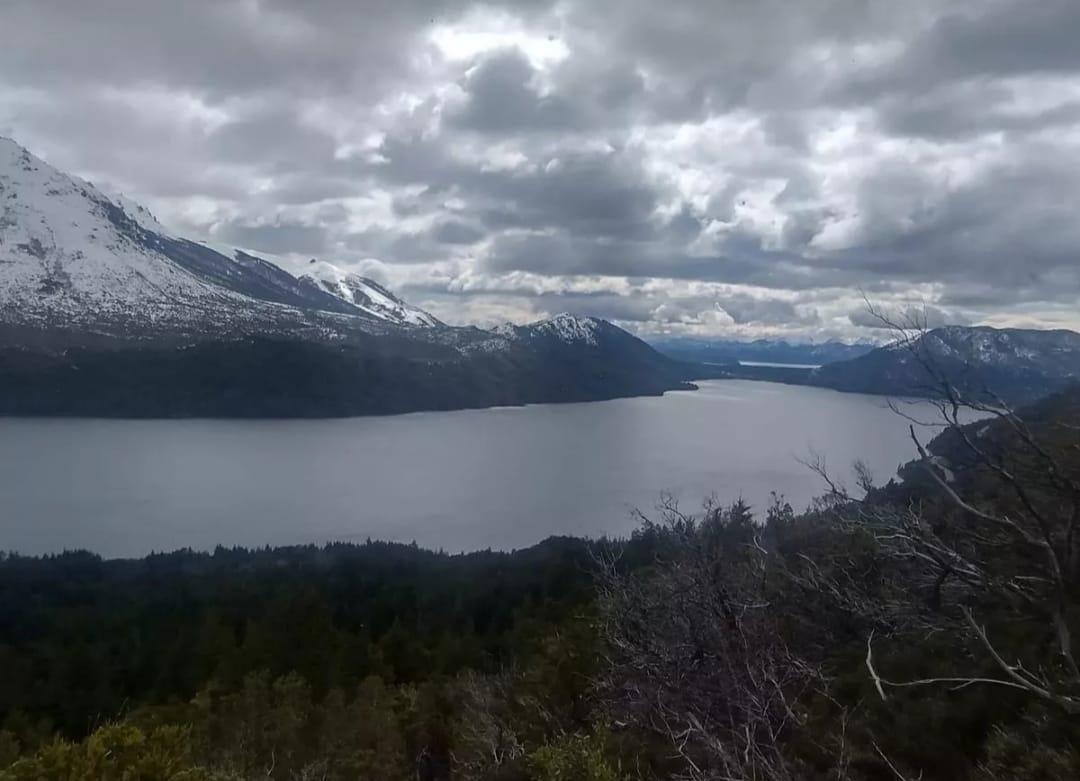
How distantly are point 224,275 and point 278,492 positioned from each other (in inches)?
4784

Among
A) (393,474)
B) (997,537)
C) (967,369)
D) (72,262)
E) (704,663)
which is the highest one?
(72,262)

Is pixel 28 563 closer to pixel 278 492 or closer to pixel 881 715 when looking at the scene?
pixel 278 492

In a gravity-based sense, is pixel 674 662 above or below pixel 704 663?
below

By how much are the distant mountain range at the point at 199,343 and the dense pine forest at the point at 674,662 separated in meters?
53.4

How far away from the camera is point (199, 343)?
86375 millimetres

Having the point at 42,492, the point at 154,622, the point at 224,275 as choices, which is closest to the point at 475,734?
the point at 154,622

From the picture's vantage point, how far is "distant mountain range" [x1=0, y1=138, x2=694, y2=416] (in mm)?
73812

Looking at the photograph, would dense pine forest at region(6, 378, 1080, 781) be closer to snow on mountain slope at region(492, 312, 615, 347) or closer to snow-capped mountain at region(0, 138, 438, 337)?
snow-capped mountain at region(0, 138, 438, 337)

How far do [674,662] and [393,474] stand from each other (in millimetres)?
41327

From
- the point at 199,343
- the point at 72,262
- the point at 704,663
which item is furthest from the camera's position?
the point at 72,262

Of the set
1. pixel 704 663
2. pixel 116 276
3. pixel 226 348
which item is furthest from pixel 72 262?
pixel 704 663

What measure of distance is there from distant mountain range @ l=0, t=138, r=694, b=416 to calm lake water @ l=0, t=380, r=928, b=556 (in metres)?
6.49

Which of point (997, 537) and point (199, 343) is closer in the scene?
point (997, 537)

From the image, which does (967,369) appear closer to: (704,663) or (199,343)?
(704,663)
